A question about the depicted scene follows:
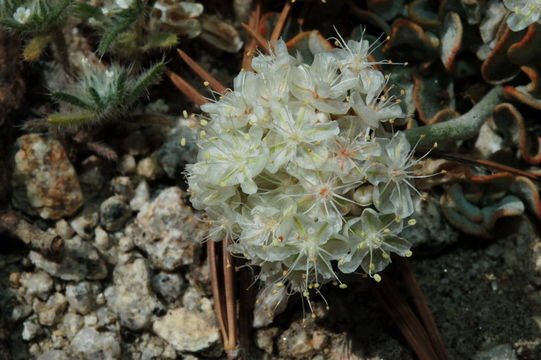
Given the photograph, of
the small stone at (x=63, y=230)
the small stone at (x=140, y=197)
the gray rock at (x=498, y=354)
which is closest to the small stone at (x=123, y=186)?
the small stone at (x=140, y=197)

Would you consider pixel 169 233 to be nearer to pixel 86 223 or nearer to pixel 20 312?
pixel 86 223

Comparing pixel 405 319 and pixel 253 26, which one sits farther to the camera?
pixel 253 26

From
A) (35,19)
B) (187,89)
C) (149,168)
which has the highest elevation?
(35,19)

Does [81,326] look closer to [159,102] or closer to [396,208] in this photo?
[159,102]

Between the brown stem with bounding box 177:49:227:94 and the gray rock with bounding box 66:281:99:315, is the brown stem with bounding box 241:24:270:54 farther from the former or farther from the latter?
the gray rock with bounding box 66:281:99:315

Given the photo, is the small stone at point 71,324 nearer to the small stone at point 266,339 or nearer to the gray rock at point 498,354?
the small stone at point 266,339

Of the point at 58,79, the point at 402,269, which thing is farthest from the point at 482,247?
the point at 58,79

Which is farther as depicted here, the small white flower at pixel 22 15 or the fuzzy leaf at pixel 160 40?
the fuzzy leaf at pixel 160 40

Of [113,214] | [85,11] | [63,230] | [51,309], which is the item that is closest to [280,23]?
[85,11]
